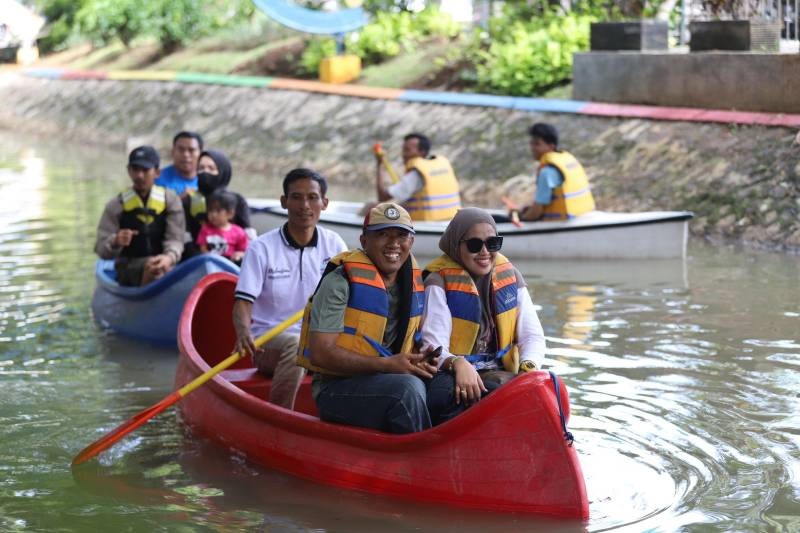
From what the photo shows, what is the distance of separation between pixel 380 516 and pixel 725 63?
9823mm

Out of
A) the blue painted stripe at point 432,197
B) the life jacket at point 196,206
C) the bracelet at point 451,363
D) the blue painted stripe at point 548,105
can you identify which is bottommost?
the bracelet at point 451,363

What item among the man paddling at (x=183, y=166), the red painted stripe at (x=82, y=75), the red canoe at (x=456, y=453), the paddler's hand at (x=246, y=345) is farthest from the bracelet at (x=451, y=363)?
the red painted stripe at (x=82, y=75)

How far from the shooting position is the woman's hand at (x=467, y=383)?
564 centimetres

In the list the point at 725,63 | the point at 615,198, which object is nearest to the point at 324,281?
the point at 615,198

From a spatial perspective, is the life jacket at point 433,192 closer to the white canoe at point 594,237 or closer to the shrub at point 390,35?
the white canoe at point 594,237

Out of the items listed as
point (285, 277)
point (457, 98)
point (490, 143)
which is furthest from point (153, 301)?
point (457, 98)

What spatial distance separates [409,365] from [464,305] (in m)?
0.38

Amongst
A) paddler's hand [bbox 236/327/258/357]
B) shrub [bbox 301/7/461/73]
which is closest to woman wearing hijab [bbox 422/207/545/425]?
paddler's hand [bbox 236/327/258/357]

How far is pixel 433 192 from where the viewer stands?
465 inches

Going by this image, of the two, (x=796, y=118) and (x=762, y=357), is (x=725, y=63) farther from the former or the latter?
(x=762, y=357)

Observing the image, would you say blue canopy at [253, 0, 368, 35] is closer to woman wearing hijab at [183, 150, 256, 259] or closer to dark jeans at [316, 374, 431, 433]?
woman wearing hijab at [183, 150, 256, 259]

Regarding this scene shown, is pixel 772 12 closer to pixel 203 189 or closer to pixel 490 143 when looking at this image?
pixel 490 143

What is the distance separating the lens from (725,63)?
14.4 meters

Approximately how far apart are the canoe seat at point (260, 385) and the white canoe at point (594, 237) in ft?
15.4
